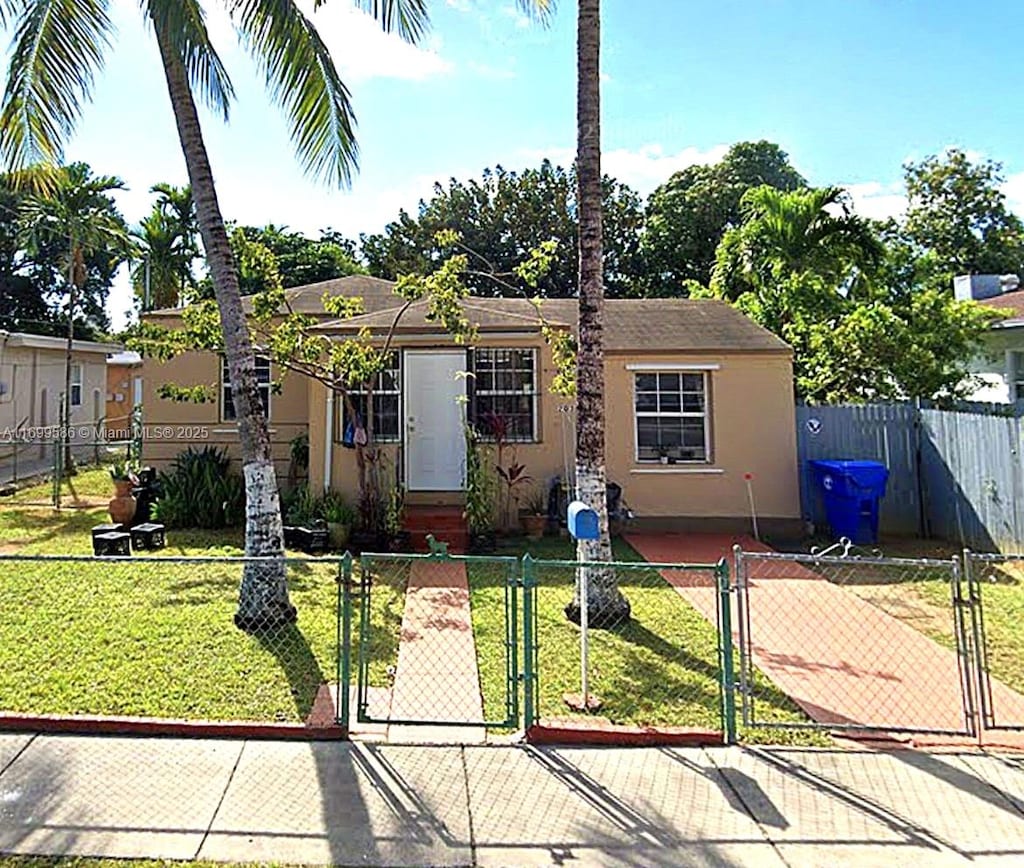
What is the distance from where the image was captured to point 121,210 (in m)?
29.1

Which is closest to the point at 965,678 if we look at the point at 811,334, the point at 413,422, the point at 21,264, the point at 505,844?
the point at 505,844

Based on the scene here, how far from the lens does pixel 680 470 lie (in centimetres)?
1171

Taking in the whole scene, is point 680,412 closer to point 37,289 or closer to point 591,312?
point 591,312

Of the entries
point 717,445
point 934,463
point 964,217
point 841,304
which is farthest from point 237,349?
point 964,217

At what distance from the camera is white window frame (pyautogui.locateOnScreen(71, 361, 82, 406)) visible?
23188 millimetres

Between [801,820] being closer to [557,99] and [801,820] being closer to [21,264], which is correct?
[557,99]

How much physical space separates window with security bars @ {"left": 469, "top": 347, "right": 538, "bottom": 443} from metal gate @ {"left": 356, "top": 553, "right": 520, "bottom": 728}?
3.22m

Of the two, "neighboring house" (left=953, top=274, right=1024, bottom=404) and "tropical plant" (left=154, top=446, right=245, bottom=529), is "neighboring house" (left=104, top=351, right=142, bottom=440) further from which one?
"neighboring house" (left=953, top=274, right=1024, bottom=404)

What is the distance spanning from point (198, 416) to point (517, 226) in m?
20.2

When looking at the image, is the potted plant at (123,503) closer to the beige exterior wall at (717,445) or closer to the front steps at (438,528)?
the beige exterior wall at (717,445)

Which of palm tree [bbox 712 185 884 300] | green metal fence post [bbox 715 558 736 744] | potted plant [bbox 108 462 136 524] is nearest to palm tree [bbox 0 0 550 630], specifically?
green metal fence post [bbox 715 558 736 744]

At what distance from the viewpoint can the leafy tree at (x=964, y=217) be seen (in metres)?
27.5

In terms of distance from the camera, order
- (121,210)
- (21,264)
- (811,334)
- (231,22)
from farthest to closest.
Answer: (21,264), (121,210), (811,334), (231,22)

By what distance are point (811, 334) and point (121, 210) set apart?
28.7 m
